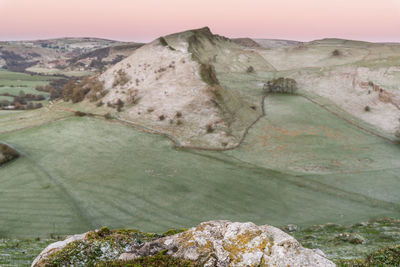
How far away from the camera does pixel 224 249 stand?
7.45 meters

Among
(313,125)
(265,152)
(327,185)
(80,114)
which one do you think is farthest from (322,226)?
(80,114)

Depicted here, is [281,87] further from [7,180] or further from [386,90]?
[7,180]

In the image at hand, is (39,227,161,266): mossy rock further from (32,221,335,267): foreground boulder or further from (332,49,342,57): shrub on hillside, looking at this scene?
(332,49,342,57): shrub on hillside

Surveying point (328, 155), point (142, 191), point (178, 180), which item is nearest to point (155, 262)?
point (142, 191)

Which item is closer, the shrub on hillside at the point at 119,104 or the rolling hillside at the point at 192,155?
the rolling hillside at the point at 192,155

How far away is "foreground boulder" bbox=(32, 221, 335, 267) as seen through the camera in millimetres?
6746

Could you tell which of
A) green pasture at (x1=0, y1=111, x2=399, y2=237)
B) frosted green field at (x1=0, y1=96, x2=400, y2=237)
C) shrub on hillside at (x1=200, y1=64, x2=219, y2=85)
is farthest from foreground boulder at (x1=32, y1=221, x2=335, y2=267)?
shrub on hillside at (x1=200, y1=64, x2=219, y2=85)

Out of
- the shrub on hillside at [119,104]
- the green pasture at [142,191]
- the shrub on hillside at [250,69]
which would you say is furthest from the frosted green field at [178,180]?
the shrub on hillside at [250,69]

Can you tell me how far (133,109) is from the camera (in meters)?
65.2

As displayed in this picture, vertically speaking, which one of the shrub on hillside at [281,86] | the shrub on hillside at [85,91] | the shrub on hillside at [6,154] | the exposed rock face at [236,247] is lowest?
the shrub on hillside at [6,154]

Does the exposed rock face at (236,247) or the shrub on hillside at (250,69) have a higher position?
the shrub on hillside at (250,69)

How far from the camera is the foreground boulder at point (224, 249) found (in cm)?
675

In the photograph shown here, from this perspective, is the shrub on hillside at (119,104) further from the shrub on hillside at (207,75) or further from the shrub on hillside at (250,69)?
the shrub on hillside at (250,69)

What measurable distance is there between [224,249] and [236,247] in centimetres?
39
